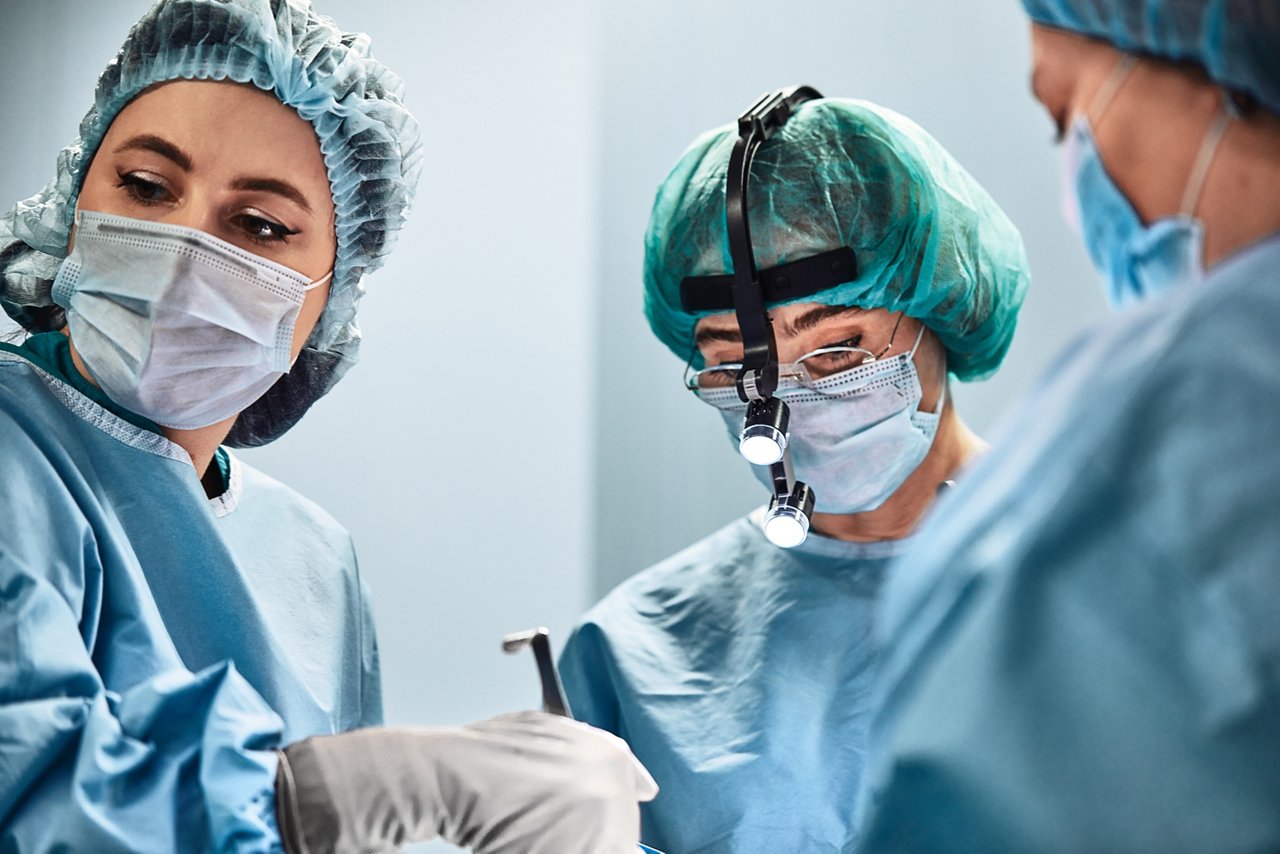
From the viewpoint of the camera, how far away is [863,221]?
164 centimetres

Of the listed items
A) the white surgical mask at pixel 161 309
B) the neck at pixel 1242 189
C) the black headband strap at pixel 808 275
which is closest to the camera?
the neck at pixel 1242 189

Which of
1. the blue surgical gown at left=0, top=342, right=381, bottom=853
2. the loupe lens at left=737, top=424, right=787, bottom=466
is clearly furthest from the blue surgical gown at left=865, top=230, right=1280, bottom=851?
the loupe lens at left=737, top=424, right=787, bottom=466

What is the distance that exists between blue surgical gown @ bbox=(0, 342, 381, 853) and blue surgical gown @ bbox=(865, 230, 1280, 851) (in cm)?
61

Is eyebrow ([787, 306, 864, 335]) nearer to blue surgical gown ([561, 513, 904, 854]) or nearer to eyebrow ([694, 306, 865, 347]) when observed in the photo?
eyebrow ([694, 306, 865, 347])

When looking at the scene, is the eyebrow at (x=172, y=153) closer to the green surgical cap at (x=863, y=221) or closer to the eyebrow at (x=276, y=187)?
the eyebrow at (x=276, y=187)

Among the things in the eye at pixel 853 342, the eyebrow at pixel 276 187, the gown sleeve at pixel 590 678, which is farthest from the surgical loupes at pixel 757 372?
the eyebrow at pixel 276 187

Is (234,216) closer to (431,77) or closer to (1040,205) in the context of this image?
(431,77)

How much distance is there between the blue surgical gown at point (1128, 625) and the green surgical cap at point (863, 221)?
0.98 m

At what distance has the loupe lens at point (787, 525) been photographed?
1.55 metres

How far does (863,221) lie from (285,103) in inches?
29.9

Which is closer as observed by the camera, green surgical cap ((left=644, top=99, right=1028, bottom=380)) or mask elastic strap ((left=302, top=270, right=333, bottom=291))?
mask elastic strap ((left=302, top=270, right=333, bottom=291))

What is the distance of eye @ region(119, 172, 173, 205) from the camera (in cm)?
141

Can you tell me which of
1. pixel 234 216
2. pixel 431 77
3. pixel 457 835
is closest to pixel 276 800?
pixel 457 835

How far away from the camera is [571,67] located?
93.4 inches
